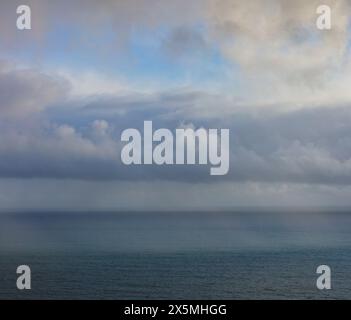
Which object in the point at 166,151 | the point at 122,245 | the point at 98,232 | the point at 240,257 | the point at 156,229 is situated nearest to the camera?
the point at 166,151

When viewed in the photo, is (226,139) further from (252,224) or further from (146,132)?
(252,224)

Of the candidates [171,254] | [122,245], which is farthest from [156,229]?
[171,254]

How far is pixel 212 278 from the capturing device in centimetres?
3269

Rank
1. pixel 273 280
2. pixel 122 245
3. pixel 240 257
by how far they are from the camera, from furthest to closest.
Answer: pixel 122 245 < pixel 240 257 < pixel 273 280

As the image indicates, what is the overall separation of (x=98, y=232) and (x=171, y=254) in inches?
1092

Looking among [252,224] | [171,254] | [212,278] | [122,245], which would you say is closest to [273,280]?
[212,278]

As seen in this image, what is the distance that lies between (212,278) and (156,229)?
27.1m
